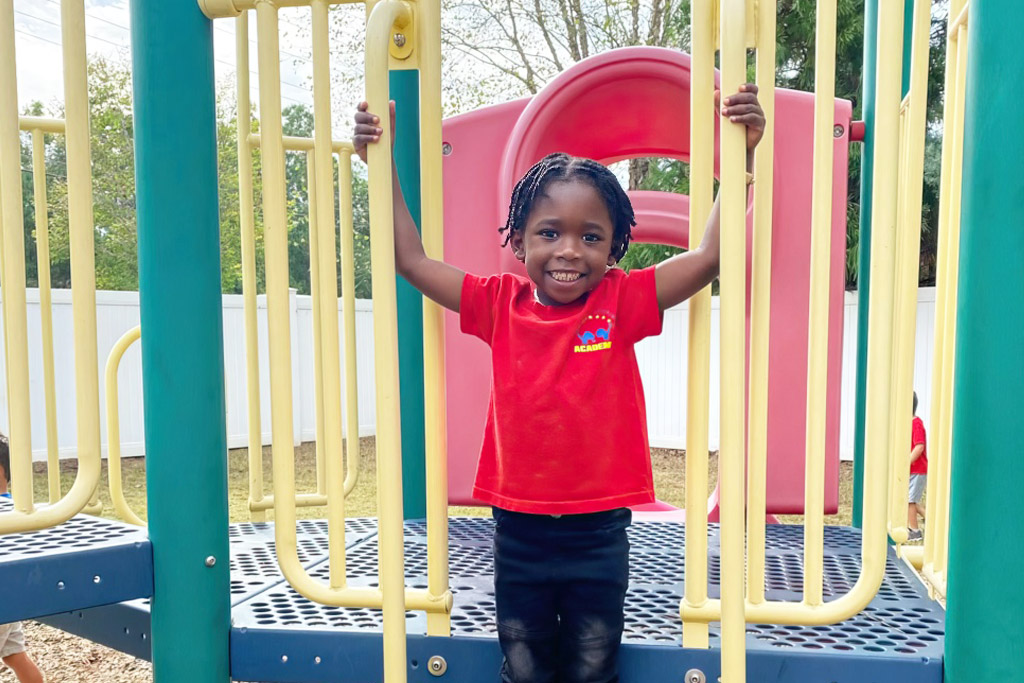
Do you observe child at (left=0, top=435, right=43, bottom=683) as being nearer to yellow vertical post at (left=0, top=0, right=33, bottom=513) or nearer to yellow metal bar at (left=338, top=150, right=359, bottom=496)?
yellow metal bar at (left=338, top=150, right=359, bottom=496)

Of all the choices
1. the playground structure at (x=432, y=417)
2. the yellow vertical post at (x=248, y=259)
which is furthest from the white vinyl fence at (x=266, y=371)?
the playground structure at (x=432, y=417)

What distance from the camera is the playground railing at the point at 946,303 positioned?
1.70m

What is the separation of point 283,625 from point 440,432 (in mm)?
539

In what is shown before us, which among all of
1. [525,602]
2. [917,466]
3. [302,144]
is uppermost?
[302,144]

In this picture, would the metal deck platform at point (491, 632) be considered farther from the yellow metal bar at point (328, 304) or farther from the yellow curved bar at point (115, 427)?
the yellow curved bar at point (115, 427)

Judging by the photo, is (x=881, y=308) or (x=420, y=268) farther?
(x=420, y=268)

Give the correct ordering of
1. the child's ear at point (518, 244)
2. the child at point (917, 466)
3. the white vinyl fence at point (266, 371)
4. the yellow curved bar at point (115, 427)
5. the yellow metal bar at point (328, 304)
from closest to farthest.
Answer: the yellow metal bar at point (328, 304) < the child's ear at point (518, 244) < the yellow curved bar at point (115, 427) < the child at point (917, 466) < the white vinyl fence at point (266, 371)

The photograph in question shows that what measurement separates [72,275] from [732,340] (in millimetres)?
1205

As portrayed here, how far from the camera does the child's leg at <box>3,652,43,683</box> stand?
2.94 meters

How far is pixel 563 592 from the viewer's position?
1.55 metres

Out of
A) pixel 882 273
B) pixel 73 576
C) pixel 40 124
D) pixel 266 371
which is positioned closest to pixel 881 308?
pixel 882 273

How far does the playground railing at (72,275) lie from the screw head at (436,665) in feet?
2.32

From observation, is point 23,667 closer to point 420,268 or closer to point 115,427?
point 115,427

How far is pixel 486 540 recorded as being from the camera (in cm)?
248
